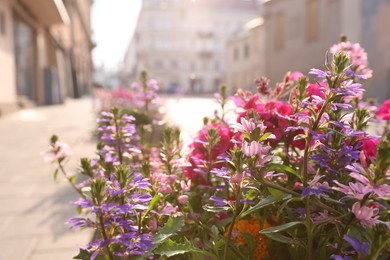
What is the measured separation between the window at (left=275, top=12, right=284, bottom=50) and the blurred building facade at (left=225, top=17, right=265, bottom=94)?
18.1ft

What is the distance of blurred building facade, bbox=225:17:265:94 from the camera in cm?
3071

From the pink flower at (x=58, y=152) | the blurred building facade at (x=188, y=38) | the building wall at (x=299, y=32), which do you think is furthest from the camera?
the blurred building facade at (x=188, y=38)

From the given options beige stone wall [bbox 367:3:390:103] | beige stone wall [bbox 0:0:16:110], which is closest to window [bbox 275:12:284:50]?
beige stone wall [bbox 367:3:390:103]

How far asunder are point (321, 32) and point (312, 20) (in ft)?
4.14

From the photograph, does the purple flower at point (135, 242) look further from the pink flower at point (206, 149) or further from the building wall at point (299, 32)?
the building wall at point (299, 32)

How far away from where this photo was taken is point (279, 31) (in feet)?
72.8

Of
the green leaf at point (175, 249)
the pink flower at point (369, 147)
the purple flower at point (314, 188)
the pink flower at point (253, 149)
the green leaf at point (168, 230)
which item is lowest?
the green leaf at point (175, 249)

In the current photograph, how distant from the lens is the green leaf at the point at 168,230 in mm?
933

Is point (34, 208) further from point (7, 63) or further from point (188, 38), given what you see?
point (188, 38)

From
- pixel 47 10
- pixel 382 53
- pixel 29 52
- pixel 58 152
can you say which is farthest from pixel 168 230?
pixel 382 53

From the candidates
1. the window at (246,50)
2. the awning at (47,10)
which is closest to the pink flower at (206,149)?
the awning at (47,10)

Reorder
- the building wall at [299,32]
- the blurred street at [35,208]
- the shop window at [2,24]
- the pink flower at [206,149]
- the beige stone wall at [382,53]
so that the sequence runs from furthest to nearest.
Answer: the building wall at [299,32] < the beige stone wall at [382,53] < the shop window at [2,24] < the blurred street at [35,208] < the pink flower at [206,149]

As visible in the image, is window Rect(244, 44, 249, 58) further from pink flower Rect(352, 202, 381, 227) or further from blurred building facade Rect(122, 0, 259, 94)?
pink flower Rect(352, 202, 381, 227)

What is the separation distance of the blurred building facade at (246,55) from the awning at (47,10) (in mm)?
16101
